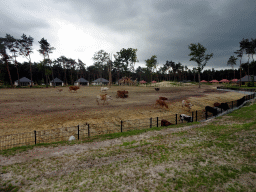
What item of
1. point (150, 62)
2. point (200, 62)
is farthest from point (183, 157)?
point (150, 62)

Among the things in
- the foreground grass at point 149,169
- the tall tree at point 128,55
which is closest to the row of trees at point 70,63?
the tall tree at point 128,55

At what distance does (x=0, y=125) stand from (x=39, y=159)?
7.01 meters

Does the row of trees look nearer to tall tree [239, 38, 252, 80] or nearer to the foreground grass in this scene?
tall tree [239, 38, 252, 80]

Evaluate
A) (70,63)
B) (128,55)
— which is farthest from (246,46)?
(70,63)

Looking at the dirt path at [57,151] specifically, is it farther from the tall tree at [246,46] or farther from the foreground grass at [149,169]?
the tall tree at [246,46]

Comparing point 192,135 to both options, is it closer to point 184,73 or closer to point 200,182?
point 200,182

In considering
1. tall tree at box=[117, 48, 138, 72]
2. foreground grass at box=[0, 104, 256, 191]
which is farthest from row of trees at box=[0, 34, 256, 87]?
foreground grass at box=[0, 104, 256, 191]

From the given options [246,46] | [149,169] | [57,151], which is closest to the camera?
[149,169]

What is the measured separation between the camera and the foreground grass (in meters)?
4.23

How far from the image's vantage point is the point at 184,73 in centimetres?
12375

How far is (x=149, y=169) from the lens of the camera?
16.8ft

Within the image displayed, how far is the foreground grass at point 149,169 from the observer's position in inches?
167

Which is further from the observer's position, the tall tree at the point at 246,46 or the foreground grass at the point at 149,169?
the tall tree at the point at 246,46

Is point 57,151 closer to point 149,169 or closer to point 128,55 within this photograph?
point 149,169
